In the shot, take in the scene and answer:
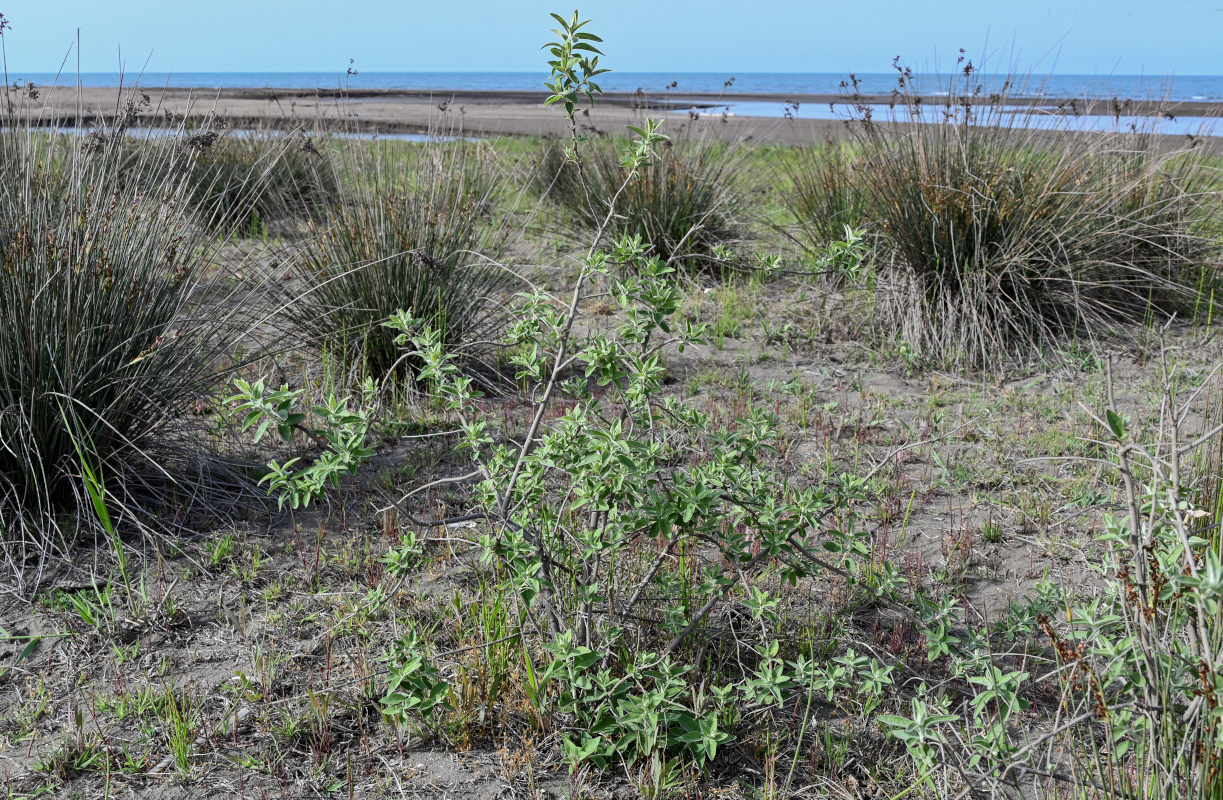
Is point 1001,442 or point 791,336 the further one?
point 791,336

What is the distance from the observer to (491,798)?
198 cm

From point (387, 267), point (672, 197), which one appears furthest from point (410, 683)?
point (672, 197)

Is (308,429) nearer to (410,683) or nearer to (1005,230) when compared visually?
(410,683)

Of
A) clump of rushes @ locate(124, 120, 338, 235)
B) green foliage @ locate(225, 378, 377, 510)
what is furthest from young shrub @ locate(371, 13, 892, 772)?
clump of rushes @ locate(124, 120, 338, 235)

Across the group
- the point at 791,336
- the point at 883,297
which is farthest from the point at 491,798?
the point at 883,297

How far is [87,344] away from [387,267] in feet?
4.81

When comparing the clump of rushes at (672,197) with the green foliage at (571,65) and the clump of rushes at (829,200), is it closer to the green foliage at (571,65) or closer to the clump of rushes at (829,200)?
the clump of rushes at (829,200)

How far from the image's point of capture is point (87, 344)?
9.44 feet

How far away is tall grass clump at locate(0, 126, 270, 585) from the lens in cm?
278

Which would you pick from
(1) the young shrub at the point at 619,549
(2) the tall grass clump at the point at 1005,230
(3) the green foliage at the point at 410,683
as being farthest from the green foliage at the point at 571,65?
(2) the tall grass clump at the point at 1005,230

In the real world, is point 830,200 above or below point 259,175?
above

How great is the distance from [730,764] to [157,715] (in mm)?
1380

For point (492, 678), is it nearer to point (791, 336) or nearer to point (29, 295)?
point (29, 295)

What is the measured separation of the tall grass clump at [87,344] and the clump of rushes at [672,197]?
2.61 m
